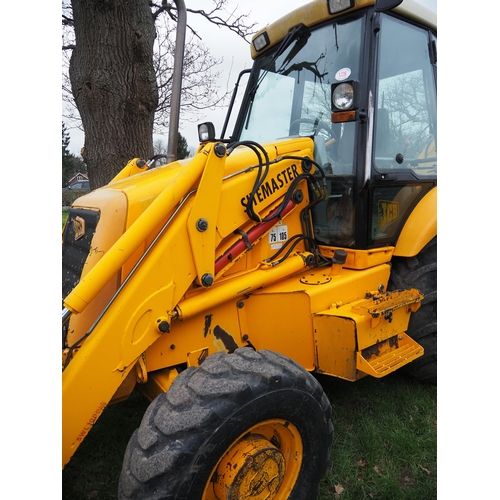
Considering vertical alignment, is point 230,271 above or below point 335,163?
below

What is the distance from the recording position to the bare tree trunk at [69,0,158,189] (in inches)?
128

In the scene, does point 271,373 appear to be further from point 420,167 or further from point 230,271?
point 420,167

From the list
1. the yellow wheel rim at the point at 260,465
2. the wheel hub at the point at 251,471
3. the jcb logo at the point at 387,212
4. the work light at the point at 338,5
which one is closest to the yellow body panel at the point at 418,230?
the jcb logo at the point at 387,212

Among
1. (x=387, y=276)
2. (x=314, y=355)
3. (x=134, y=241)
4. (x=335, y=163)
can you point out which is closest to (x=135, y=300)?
(x=134, y=241)

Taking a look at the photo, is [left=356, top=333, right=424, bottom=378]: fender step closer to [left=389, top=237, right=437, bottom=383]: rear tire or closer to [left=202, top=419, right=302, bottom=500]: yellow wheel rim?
[left=389, top=237, right=437, bottom=383]: rear tire

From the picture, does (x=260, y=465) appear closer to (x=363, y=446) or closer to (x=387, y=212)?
(x=363, y=446)

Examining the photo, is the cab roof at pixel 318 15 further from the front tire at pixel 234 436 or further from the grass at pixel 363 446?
the grass at pixel 363 446

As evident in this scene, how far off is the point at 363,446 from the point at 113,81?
347 cm

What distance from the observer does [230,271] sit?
2322 millimetres

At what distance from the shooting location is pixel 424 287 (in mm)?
2641

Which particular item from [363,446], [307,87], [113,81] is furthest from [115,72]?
[363,446]

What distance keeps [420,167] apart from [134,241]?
1967 millimetres

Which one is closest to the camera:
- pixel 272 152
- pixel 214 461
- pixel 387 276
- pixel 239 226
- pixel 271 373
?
pixel 214 461

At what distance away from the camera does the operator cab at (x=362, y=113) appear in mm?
2443
